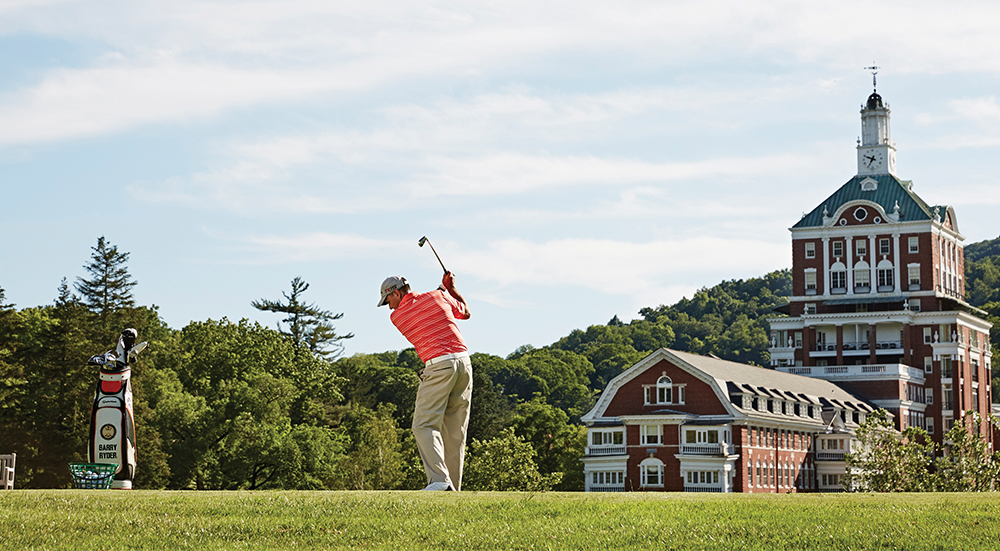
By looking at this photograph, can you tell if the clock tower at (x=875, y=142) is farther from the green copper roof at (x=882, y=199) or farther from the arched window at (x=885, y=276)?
the arched window at (x=885, y=276)

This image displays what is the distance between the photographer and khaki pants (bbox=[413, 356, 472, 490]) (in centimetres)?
2209

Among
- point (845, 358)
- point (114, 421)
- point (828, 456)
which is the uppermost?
point (845, 358)

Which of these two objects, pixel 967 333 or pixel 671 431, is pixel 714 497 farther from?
pixel 967 333

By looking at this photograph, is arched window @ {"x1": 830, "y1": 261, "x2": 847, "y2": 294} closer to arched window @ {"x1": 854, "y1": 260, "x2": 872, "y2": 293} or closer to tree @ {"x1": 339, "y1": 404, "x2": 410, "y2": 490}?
arched window @ {"x1": 854, "y1": 260, "x2": 872, "y2": 293}

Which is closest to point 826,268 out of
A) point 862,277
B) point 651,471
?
point 862,277

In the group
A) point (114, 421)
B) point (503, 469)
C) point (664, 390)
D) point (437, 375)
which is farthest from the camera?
point (503, 469)

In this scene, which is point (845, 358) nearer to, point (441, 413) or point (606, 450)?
point (606, 450)

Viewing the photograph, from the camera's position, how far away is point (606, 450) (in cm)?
8181

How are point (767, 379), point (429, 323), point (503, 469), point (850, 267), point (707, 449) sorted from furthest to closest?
point (850, 267) < point (767, 379) < point (503, 469) < point (707, 449) < point (429, 323)

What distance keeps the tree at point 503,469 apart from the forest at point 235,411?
9 centimetres

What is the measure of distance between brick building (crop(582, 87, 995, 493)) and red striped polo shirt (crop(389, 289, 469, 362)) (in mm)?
59122

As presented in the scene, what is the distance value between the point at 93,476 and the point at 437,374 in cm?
811

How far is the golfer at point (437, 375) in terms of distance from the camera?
22.1 metres

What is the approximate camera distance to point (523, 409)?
13100 cm
